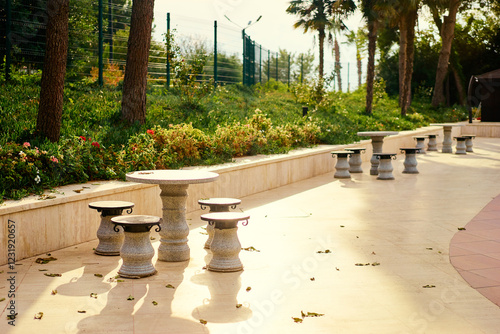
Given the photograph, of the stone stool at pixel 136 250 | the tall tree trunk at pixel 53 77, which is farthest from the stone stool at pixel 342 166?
the stone stool at pixel 136 250

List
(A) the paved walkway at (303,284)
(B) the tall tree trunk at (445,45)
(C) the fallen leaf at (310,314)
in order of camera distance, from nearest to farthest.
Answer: (A) the paved walkway at (303,284)
(C) the fallen leaf at (310,314)
(B) the tall tree trunk at (445,45)

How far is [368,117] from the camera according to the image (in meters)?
25.7

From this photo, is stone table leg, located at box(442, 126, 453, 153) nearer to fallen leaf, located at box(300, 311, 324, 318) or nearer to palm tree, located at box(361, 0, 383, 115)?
palm tree, located at box(361, 0, 383, 115)

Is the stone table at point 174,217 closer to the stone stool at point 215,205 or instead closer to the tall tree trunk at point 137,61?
the stone stool at point 215,205

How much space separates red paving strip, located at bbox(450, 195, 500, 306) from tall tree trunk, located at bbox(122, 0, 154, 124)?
21.9 ft

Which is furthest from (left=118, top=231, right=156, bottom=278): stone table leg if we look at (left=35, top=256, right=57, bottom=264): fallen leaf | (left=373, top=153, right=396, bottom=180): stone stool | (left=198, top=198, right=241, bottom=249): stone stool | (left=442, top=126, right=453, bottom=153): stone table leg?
(left=442, top=126, right=453, bottom=153): stone table leg

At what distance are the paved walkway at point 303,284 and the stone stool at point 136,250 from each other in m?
0.12

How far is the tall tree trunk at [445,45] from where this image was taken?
34781 millimetres

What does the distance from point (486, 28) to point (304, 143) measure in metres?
31.2

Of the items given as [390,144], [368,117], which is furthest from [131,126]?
[368,117]

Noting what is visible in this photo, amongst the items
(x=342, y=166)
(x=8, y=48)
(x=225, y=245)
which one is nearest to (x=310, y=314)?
(x=225, y=245)

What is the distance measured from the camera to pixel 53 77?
9.27m

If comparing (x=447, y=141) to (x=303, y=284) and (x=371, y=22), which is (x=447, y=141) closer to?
(x=371, y=22)

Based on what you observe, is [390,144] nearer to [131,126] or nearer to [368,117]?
[368,117]
